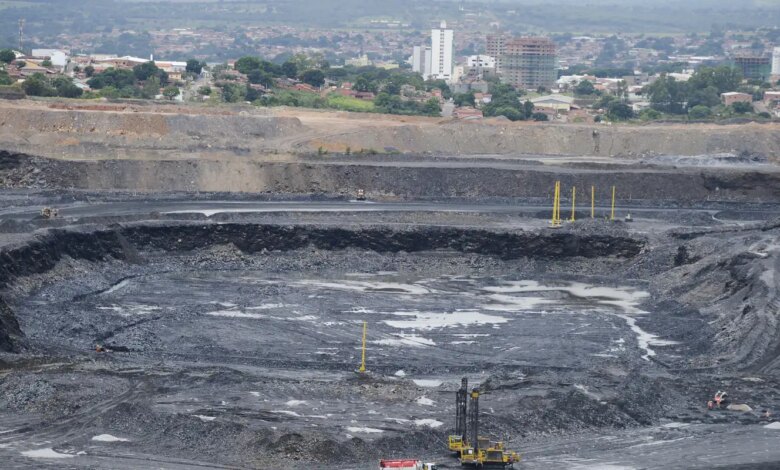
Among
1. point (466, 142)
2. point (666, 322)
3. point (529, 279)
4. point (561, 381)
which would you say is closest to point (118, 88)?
point (466, 142)

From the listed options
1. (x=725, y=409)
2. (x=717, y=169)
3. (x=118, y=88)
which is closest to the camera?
(x=725, y=409)

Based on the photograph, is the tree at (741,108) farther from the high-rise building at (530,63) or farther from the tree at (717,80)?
the high-rise building at (530,63)

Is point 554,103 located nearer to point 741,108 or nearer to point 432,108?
point 741,108

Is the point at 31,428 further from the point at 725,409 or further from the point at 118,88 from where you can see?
the point at 118,88

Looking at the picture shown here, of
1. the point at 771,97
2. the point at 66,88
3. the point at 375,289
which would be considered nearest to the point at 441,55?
the point at 771,97

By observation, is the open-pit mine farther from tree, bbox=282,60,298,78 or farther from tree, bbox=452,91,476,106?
tree, bbox=282,60,298,78
